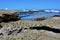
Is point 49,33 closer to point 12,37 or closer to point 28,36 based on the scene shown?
point 28,36

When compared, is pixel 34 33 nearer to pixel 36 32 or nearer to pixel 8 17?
pixel 36 32

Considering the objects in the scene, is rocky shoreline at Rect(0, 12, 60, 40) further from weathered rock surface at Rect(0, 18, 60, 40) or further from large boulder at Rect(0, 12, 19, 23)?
large boulder at Rect(0, 12, 19, 23)

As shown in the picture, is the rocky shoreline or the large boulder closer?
the rocky shoreline

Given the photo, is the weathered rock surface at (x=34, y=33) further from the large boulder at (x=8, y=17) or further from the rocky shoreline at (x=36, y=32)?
the large boulder at (x=8, y=17)

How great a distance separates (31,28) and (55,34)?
217cm

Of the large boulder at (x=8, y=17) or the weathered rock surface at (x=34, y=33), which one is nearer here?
the weathered rock surface at (x=34, y=33)

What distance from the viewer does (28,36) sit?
39.4ft

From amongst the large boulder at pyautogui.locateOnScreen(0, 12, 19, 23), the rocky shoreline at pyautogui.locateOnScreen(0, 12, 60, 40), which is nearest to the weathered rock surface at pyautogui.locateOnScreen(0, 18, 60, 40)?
the rocky shoreline at pyautogui.locateOnScreen(0, 12, 60, 40)

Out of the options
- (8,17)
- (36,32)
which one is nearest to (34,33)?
(36,32)

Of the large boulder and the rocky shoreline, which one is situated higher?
the rocky shoreline

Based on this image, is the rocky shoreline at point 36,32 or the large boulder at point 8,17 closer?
the rocky shoreline at point 36,32

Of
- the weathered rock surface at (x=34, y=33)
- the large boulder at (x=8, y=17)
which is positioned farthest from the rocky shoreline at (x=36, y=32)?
the large boulder at (x=8, y=17)

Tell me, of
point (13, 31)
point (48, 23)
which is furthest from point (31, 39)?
point (48, 23)

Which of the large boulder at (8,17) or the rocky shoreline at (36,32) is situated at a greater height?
the rocky shoreline at (36,32)
